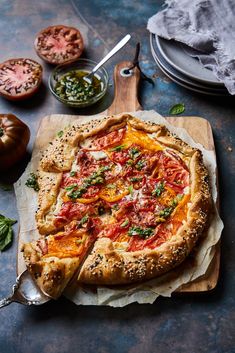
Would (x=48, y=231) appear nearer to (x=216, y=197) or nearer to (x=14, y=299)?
(x=14, y=299)

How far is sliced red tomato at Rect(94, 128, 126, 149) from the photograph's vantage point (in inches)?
209

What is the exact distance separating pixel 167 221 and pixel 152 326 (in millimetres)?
887

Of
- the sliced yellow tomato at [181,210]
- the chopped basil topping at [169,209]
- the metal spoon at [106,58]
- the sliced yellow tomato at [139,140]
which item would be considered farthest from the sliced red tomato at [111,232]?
the metal spoon at [106,58]

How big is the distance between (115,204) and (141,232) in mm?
383

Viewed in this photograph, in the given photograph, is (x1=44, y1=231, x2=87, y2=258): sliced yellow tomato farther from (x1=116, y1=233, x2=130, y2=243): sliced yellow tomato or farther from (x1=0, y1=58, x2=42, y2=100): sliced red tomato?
(x1=0, y1=58, x2=42, y2=100): sliced red tomato

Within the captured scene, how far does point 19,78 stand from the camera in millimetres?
6051

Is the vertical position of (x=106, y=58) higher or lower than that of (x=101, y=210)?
higher

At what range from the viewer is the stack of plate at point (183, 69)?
591 cm

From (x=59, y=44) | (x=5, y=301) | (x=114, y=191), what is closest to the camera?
(x=5, y=301)

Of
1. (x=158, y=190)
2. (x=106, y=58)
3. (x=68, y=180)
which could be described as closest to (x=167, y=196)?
(x=158, y=190)

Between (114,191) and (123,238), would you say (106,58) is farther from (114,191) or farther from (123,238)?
(123,238)

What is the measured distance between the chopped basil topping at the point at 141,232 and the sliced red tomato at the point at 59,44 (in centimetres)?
238

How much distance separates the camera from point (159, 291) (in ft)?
14.7

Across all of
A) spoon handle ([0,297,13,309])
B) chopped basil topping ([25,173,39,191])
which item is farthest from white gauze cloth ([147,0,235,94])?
spoon handle ([0,297,13,309])
